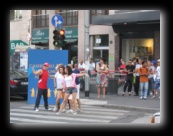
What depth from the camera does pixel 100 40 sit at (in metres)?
29.1

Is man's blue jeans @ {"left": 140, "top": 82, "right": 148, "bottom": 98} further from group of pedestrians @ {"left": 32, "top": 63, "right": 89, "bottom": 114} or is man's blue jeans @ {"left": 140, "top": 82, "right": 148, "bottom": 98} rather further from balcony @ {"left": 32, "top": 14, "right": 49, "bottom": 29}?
balcony @ {"left": 32, "top": 14, "right": 49, "bottom": 29}

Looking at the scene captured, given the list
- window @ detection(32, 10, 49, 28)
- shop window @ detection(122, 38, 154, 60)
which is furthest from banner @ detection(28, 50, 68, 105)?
window @ detection(32, 10, 49, 28)

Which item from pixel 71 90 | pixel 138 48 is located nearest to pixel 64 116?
pixel 71 90

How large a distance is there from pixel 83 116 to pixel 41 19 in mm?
23372

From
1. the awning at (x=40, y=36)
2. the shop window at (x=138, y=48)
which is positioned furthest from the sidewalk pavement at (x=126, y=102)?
the awning at (x=40, y=36)

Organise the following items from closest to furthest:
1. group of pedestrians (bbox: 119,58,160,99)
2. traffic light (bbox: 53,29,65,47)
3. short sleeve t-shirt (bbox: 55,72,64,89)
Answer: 1. short sleeve t-shirt (bbox: 55,72,64,89)
2. group of pedestrians (bbox: 119,58,160,99)
3. traffic light (bbox: 53,29,65,47)

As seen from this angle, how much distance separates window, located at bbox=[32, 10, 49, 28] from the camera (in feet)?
112

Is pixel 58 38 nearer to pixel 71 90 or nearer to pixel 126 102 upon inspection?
pixel 126 102

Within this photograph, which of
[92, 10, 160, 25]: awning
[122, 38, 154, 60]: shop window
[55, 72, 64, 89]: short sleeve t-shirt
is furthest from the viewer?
[122, 38, 154, 60]: shop window

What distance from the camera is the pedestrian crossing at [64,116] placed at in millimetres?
11727

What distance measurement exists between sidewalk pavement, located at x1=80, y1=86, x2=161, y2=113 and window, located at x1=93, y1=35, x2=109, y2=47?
10.2 m

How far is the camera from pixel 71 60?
103 feet
